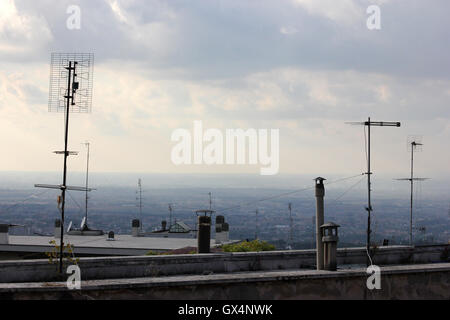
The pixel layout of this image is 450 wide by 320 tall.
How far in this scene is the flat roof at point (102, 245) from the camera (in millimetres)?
45344

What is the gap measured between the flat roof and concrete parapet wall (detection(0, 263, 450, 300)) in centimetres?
2772

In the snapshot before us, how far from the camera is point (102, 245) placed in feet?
155

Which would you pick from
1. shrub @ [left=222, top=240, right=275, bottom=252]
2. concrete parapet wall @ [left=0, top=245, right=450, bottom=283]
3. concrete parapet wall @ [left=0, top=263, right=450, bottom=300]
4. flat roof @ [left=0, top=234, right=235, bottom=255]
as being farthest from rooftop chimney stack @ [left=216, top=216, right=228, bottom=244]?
concrete parapet wall @ [left=0, top=263, right=450, bottom=300]

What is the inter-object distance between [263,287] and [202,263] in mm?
4126

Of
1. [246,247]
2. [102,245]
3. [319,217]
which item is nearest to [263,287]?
[319,217]

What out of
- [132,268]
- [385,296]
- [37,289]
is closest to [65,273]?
[132,268]

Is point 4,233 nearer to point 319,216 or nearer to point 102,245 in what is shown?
point 102,245

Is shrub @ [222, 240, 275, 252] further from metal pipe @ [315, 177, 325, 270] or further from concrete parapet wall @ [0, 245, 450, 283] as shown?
metal pipe @ [315, 177, 325, 270]

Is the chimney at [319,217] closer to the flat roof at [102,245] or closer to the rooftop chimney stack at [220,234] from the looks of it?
the flat roof at [102,245]

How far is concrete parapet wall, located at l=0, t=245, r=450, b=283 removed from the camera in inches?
782

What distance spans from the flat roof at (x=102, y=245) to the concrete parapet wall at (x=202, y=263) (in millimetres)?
22930

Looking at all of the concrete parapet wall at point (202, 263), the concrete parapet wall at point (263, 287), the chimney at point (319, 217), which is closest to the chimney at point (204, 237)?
the concrete parapet wall at point (202, 263)

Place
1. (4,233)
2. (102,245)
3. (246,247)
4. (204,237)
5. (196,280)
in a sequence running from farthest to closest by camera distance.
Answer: (4,233)
(102,245)
(246,247)
(204,237)
(196,280)
